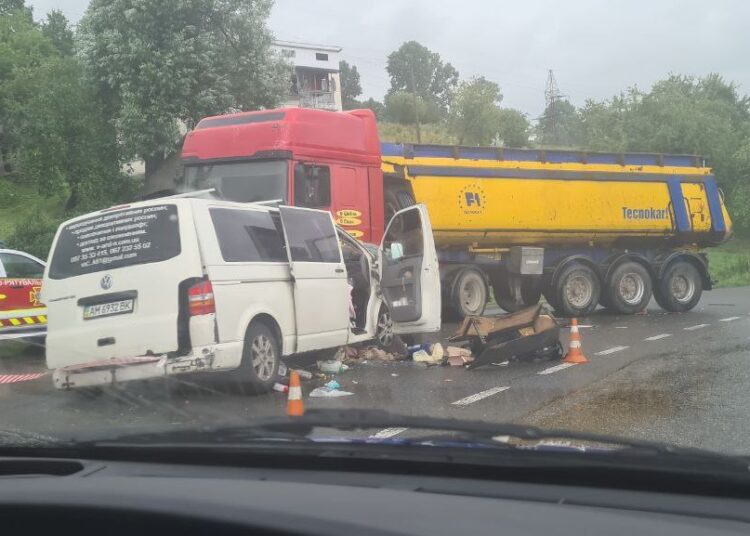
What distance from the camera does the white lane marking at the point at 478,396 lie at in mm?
6999

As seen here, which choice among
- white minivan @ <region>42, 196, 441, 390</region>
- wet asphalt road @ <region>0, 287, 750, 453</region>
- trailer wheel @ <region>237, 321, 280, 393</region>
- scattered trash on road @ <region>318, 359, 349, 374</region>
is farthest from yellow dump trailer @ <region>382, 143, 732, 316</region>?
trailer wheel @ <region>237, 321, 280, 393</region>

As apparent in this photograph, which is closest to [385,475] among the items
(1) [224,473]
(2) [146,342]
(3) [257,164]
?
(1) [224,473]

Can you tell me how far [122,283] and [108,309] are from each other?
0.27 m

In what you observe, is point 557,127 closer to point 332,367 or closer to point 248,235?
point 332,367

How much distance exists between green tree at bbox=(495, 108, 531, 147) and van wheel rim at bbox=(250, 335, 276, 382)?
34226mm

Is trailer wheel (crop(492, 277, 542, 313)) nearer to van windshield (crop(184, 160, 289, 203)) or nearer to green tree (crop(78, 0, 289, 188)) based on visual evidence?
van windshield (crop(184, 160, 289, 203))

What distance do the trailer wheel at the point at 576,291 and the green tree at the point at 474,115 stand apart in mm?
26204

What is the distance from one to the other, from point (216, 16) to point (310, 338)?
1497 cm

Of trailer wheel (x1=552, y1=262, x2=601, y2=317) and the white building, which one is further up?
the white building

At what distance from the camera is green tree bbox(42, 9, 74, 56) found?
33.8m

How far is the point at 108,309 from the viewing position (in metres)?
7.02

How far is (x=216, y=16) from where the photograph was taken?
68.2 ft

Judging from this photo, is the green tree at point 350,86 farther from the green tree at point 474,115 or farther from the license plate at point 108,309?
the license plate at point 108,309

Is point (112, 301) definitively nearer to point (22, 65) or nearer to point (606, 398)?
point (606, 398)
